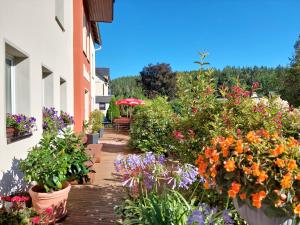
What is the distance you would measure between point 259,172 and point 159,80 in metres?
40.1

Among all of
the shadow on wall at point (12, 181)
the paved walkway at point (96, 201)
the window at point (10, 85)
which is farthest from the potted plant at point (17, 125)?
the paved walkway at point (96, 201)

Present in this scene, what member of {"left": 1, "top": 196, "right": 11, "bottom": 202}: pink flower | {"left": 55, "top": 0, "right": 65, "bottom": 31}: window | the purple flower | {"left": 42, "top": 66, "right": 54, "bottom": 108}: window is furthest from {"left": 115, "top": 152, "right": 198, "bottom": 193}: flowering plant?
{"left": 55, "top": 0, "right": 65, "bottom": 31}: window

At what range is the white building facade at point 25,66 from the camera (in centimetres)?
343

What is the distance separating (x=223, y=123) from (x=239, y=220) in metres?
1.34

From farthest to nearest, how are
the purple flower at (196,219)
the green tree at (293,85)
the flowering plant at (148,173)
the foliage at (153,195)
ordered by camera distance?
the green tree at (293,85) → the flowering plant at (148,173) → the foliage at (153,195) → the purple flower at (196,219)

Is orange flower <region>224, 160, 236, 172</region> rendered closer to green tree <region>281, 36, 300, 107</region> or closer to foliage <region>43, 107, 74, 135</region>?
foliage <region>43, 107, 74, 135</region>

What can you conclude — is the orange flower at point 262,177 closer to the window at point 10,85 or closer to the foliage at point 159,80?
the window at point 10,85

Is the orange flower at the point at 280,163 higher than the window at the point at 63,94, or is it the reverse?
the window at the point at 63,94

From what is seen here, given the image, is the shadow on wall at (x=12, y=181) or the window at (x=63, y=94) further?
the window at (x=63, y=94)

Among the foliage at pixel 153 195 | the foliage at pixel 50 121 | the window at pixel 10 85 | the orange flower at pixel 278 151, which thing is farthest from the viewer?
the foliage at pixel 50 121

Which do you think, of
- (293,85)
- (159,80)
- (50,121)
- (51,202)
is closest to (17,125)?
(51,202)

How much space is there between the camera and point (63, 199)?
3.70m

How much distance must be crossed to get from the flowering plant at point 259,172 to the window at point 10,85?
3.55 m

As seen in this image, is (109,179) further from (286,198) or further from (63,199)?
(286,198)
